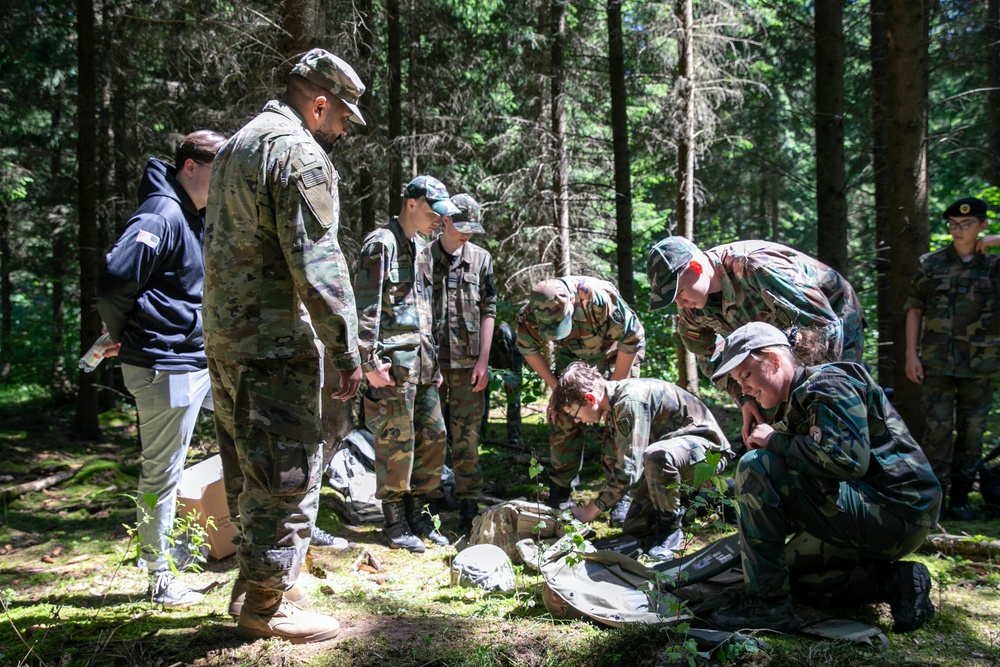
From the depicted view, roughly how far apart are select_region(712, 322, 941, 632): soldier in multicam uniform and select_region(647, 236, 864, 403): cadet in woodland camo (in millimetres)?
520

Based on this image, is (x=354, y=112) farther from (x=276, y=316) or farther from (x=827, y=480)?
(x=827, y=480)

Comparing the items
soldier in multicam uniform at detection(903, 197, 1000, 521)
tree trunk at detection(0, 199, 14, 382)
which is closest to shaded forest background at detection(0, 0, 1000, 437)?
tree trunk at detection(0, 199, 14, 382)

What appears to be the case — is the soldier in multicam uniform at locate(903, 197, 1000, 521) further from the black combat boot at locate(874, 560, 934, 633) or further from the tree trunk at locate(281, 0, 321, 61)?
the tree trunk at locate(281, 0, 321, 61)

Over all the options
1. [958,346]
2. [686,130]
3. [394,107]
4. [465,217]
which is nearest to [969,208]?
[958,346]

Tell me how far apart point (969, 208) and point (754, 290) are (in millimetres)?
2279

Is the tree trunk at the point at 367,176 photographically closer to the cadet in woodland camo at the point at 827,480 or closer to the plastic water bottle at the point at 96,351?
the plastic water bottle at the point at 96,351

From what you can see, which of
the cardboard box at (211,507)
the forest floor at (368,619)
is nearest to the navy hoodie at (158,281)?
the forest floor at (368,619)

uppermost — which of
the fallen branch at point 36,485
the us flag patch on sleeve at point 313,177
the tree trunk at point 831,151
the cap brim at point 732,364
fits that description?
the tree trunk at point 831,151

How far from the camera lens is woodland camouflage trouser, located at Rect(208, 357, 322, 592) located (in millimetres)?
2791

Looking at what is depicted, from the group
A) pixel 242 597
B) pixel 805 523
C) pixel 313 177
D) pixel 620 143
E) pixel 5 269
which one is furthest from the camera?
pixel 5 269

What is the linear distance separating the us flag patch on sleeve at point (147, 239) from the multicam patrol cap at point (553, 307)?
8.20ft

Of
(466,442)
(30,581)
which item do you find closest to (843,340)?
(466,442)

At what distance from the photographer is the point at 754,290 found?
13.5 feet

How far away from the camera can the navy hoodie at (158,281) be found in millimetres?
3438
